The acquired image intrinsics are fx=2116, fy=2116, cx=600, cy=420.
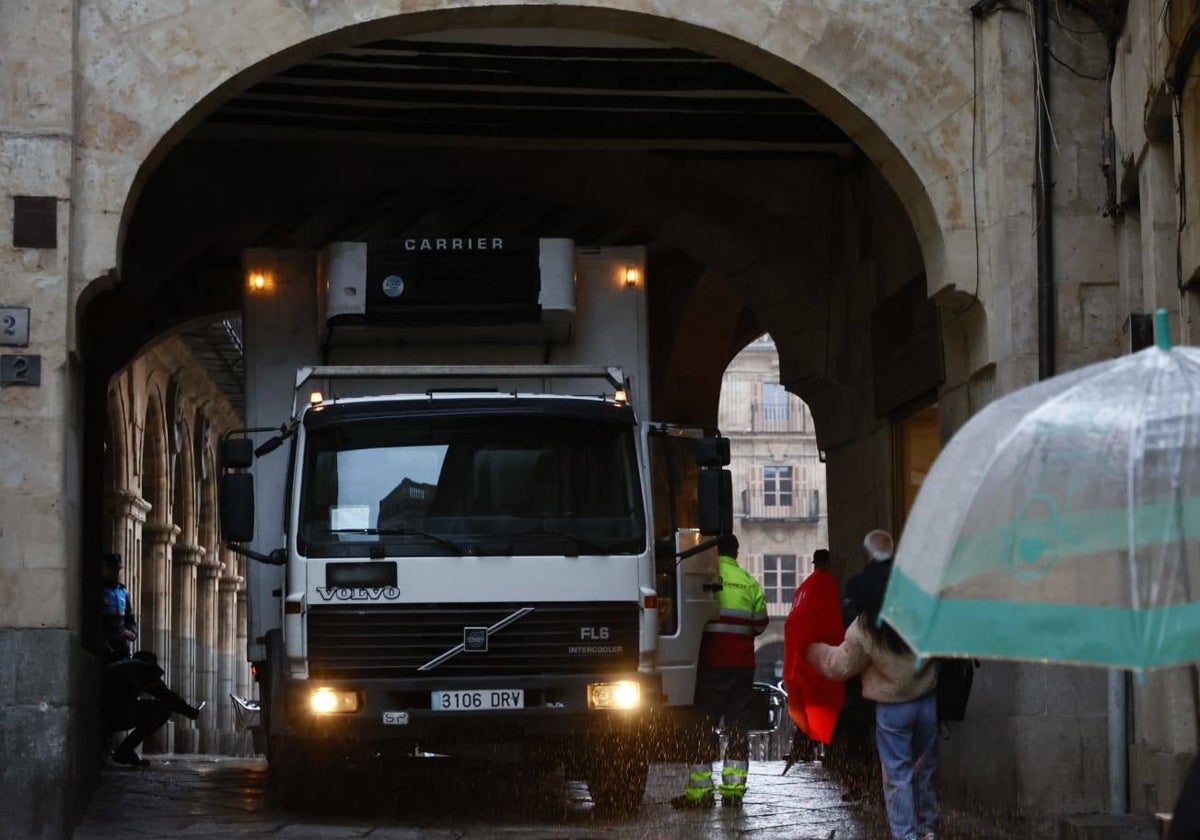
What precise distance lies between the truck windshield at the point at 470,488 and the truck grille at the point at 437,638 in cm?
32

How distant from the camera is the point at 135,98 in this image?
12016mm

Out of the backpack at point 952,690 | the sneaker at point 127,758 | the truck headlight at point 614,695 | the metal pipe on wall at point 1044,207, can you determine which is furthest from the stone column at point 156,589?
the backpack at point 952,690

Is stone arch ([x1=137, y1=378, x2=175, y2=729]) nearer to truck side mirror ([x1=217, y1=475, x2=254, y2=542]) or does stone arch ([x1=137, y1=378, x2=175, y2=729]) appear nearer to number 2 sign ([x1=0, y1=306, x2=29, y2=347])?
number 2 sign ([x1=0, y1=306, x2=29, y2=347])

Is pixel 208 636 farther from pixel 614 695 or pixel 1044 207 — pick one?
pixel 1044 207

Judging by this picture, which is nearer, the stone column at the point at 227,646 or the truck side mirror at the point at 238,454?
the truck side mirror at the point at 238,454

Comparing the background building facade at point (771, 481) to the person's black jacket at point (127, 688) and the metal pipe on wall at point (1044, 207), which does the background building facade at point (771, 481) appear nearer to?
the person's black jacket at point (127, 688)

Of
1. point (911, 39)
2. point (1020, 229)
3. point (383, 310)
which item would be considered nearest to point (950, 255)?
point (1020, 229)

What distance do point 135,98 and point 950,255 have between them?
479 cm

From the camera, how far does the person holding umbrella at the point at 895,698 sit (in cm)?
976

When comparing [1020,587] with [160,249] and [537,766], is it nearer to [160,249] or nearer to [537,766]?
[537,766]

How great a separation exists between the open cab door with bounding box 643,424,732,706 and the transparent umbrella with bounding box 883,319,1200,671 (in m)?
7.18

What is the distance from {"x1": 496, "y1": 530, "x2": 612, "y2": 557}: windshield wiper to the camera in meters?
11.7

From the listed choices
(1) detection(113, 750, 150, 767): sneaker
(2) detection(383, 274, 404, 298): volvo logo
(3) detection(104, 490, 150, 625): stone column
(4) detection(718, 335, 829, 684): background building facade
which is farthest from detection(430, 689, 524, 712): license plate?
(4) detection(718, 335, 829, 684): background building facade

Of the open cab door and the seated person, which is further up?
the open cab door
